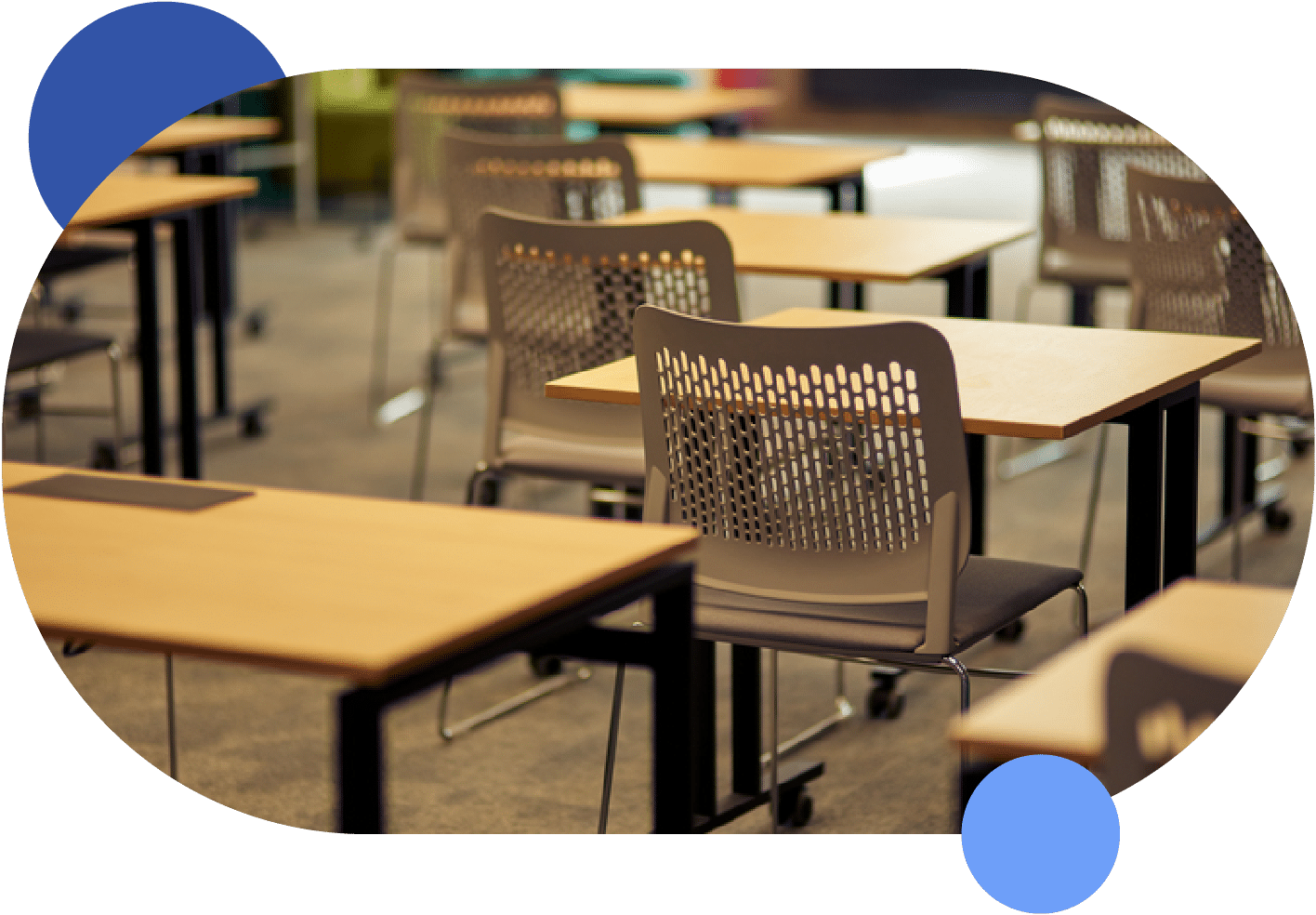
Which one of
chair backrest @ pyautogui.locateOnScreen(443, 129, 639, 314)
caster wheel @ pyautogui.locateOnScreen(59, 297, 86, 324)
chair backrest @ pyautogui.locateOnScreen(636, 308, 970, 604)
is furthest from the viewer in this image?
caster wheel @ pyautogui.locateOnScreen(59, 297, 86, 324)

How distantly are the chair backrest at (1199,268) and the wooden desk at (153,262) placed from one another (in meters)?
2.32

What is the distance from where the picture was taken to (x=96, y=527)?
2070mm

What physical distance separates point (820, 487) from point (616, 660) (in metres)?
0.62

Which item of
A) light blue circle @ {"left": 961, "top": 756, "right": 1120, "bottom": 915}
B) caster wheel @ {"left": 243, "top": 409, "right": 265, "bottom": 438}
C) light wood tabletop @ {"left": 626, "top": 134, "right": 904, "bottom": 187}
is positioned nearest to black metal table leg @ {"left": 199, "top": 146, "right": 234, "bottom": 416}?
caster wheel @ {"left": 243, "top": 409, "right": 265, "bottom": 438}

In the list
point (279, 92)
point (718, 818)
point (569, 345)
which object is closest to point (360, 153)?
point (279, 92)

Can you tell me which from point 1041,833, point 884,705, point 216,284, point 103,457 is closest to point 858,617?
point 1041,833

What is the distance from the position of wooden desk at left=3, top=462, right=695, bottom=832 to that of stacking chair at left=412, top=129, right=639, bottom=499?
219cm

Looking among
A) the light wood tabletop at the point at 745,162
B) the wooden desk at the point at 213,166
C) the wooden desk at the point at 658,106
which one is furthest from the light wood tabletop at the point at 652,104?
the wooden desk at the point at 213,166

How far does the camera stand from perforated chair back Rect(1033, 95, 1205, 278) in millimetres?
4797

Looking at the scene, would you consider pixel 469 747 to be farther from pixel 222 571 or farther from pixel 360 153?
pixel 360 153

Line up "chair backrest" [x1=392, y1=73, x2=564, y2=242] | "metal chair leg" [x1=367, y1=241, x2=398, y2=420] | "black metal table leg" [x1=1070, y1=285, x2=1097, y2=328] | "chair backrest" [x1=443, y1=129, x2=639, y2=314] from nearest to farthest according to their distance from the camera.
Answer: "chair backrest" [x1=443, y1=129, x2=639, y2=314] < "black metal table leg" [x1=1070, y1=285, x2=1097, y2=328] < "chair backrest" [x1=392, y1=73, x2=564, y2=242] < "metal chair leg" [x1=367, y1=241, x2=398, y2=420]

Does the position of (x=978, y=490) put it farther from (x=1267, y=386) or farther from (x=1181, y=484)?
(x=1181, y=484)

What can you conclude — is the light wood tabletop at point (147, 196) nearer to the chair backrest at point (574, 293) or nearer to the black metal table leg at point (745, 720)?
the chair backrest at point (574, 293)

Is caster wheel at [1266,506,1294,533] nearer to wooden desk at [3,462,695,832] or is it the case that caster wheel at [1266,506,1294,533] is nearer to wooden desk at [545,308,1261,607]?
wooden desk at [545,308,1261,607]
